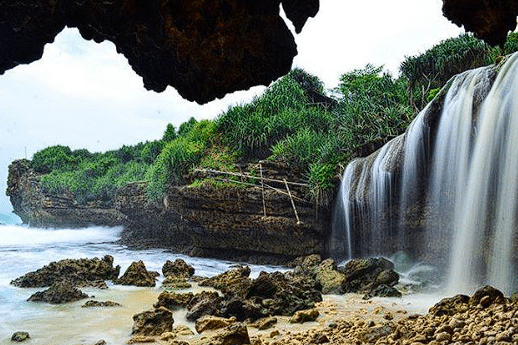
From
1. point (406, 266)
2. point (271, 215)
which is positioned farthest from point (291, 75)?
point (406, 266)

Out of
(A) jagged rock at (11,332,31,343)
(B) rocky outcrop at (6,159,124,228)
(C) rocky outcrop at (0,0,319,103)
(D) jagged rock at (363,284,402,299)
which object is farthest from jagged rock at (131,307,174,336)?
(B) rocky outcrop at (6,159,124,228)

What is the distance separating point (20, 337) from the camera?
20.0 feet

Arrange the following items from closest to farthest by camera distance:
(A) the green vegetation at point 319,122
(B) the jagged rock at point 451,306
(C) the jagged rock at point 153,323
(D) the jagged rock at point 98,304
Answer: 1. (B) the jagged rock at point 451,306
2. (C) the jagged rock at point 153,323
3. (D) the jagged rock at point 98,304
4. (A) the green vegetation at point 319,122

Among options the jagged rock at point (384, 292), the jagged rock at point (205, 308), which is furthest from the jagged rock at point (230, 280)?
the jagged rock at point (384, 292)

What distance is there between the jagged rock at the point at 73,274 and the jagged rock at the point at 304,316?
5770 mm

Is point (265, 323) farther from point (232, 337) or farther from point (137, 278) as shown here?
point (137, 278)

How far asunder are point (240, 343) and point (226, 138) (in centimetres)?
1340

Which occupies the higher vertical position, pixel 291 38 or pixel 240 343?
pixel 291 38

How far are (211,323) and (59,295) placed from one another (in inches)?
159

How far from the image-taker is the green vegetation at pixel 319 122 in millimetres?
14609

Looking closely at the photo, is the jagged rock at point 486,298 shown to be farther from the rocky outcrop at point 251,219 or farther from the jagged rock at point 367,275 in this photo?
the rocky outcrop at point 251,219

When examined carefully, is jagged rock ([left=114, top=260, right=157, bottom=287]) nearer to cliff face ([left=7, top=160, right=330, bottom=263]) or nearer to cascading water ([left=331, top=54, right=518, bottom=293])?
cliff face ([left=7, top=160, right=330, bottom=263])

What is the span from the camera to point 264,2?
454 cm

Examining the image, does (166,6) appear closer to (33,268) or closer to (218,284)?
(218,284)
